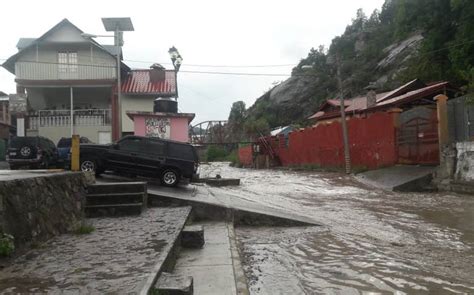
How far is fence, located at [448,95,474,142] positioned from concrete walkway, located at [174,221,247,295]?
1345 cm

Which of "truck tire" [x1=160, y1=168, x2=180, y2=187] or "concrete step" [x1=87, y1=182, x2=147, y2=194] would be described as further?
"truck tire" [x1=160, y1=168, x2=180, y2=187]

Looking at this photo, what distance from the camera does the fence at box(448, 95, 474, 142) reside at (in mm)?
18562

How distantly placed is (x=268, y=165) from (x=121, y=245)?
37546 mm

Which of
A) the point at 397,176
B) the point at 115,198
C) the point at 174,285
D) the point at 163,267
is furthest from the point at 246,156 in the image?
the point at 174,285

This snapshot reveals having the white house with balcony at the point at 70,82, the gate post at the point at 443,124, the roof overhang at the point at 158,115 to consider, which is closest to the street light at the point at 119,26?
the roof overhang at the point at 158,115

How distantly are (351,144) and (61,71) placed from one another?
715 inches

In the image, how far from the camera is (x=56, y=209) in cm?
802

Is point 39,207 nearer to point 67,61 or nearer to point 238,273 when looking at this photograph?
point 238,273

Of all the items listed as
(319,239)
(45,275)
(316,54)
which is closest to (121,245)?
(45,275)

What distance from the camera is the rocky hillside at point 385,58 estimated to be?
3005 centimetres

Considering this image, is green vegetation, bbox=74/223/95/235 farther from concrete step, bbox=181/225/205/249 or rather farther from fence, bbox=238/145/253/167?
Answer: fence, bbox=238/145/253/167

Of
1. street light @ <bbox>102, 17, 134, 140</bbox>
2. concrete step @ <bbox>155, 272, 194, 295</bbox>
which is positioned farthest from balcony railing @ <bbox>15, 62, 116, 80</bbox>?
concrete step @ <bbox>155, 272, 194, 295</bbox>

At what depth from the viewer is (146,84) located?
31000mm

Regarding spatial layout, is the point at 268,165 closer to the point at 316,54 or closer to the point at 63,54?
the point at 63,54
